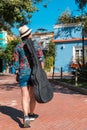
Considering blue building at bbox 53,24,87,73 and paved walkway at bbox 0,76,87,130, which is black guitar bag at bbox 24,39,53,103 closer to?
paved walkway at bbox 0,76,87,130

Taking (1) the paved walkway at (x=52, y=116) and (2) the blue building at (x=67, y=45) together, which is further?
(2) the blue building at (x=67, y=45)

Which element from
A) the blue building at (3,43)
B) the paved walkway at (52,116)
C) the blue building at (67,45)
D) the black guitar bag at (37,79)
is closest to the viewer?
the black guitar bag at (37,79)

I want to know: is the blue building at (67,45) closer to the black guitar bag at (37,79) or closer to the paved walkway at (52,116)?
the paved walkway at (52,116)

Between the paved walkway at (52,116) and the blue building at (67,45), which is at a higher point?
the blue building at (67,45)

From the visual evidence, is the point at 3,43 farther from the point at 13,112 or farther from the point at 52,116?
the point at 52,116

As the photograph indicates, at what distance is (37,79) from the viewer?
721 centimetres

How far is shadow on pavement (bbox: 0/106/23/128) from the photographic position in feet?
26.8

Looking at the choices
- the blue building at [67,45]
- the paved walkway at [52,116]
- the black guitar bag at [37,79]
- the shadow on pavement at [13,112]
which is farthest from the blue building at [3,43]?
the black guitar bag at [37,79]

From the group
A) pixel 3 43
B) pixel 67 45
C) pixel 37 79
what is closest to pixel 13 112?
pixel 37 79

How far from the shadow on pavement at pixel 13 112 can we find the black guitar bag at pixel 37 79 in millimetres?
763

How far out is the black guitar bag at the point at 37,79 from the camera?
716 centimetres

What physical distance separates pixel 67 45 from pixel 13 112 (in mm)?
24076

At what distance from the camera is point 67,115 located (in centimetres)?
834

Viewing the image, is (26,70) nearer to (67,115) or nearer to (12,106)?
(67,115)
